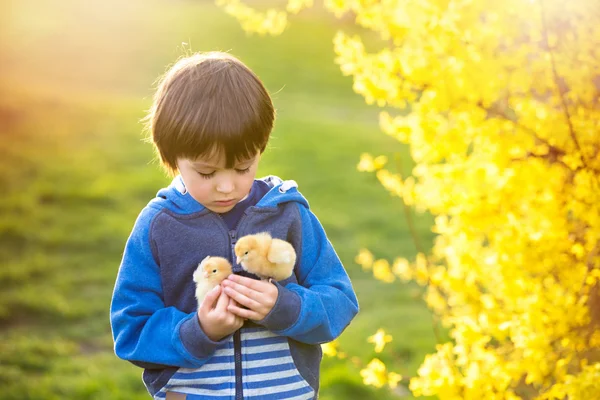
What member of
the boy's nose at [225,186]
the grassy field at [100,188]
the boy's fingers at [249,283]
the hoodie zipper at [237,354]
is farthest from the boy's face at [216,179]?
the grassy field at [100,188]

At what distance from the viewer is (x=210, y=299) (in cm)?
183

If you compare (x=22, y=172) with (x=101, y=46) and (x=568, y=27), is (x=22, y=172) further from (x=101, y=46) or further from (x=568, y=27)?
(x=101, y=46)

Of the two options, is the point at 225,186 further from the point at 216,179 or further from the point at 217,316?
the point at 217,316

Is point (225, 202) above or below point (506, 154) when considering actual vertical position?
below

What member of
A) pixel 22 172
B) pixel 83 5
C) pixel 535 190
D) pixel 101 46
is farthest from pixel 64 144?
pixel 83 5

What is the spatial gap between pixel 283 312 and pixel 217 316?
163 millimetres

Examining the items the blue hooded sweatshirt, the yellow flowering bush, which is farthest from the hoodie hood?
the yellow flowering bush

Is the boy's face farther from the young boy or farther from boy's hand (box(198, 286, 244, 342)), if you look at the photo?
→ boy's hand (box(198, 286, 244, 342))

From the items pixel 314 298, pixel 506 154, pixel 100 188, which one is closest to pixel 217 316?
pixel 314 298

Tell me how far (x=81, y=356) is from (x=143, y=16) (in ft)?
59.8

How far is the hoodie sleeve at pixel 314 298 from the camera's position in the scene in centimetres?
188

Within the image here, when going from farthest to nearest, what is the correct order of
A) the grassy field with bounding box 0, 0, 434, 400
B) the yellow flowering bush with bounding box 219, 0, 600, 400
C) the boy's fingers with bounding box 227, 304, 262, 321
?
1. the grassy field with bounding box 0, 0, 434, 400
2. the yellow flowering bush with bounding box 219, 0, 600, 400
3. the boy's fingers with bounding box 227, 304, 262, 321

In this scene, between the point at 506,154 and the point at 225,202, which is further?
the point at 506,154

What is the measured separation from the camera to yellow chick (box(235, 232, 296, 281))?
1.84m
